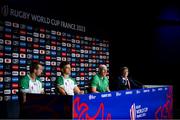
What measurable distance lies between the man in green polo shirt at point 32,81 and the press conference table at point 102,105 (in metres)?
0.56

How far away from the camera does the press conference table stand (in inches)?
130

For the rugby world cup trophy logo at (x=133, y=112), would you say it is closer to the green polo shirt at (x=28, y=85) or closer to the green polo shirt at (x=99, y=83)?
the green polo shirt at (x=99, y=83)

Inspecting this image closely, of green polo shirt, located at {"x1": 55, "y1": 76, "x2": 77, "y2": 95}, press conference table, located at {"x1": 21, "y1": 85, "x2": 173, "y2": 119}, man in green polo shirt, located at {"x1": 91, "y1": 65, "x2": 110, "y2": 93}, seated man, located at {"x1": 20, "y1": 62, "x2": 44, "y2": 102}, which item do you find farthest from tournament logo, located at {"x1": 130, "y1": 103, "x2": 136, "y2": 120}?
seated man, located at {"x1": 20, "y1": 62, "x2": 44, "y2": 102}

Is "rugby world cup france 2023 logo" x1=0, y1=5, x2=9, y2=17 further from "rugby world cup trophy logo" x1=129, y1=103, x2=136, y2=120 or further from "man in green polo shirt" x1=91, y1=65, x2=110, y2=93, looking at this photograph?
"rugby world cup trophy logo" x1=129, y1=103, x2=136, y2=120

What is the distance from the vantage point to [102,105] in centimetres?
391

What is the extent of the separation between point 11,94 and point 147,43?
4841 millimetres

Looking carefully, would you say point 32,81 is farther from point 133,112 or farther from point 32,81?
point 133,112

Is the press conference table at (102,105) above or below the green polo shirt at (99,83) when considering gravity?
below

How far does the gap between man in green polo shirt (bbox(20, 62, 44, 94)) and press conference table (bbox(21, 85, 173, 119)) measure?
560mm

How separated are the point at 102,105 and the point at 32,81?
3.45ft

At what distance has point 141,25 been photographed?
924cm

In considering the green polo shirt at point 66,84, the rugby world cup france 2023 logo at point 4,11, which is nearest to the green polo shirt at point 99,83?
the green polo shirt at point 66,84

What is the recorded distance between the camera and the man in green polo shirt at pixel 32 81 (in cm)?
420

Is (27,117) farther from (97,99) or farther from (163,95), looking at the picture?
(163,95)
